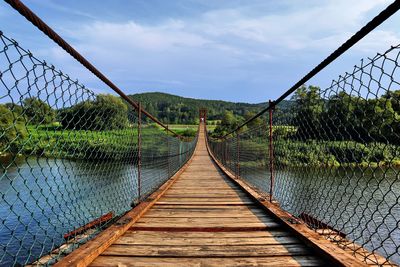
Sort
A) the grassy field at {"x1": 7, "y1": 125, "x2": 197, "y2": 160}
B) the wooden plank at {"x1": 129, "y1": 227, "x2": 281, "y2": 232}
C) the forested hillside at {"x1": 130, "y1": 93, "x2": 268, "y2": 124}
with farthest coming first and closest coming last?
1. the forested hillside at {"x1": 130, "y1": 93, "x2": 268, "y2": 124}
2. the wooden plank at {"x1": 129, "y1": 227, "x2": 281, "y2": 232}
3. the grassy field at {"x1": 7, "y1": 125, "x2": 197, "y2": 160}

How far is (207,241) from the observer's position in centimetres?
203

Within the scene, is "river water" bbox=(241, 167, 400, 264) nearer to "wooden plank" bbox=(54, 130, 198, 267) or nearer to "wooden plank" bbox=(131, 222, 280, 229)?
"wooden plank" bbox=(131, 222, 280, 229)

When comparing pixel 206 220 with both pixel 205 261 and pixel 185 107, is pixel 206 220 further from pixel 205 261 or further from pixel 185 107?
pixel 185 107

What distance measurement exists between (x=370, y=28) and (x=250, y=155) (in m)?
5.45

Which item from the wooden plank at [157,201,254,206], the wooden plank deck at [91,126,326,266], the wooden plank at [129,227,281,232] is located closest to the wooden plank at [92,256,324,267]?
the wooden plank deck at [91,126,326,266]

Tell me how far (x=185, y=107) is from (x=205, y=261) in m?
90.2

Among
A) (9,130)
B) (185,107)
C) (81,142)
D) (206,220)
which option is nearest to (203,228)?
(206,220)

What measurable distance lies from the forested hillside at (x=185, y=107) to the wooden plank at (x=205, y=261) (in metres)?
70.3

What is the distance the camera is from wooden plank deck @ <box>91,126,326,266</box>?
169cm

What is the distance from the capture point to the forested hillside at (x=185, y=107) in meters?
78.1

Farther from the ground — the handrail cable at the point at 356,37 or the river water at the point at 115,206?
the handrail cable at the point at 356,37

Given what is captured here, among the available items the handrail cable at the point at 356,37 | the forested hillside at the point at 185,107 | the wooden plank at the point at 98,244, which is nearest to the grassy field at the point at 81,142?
the wooden plank at the point at 98,244

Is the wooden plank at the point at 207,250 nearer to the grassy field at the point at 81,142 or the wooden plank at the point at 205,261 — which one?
the wooden plank at the point at 205,261

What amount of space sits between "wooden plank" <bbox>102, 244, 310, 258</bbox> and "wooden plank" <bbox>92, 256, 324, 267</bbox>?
5 cm
